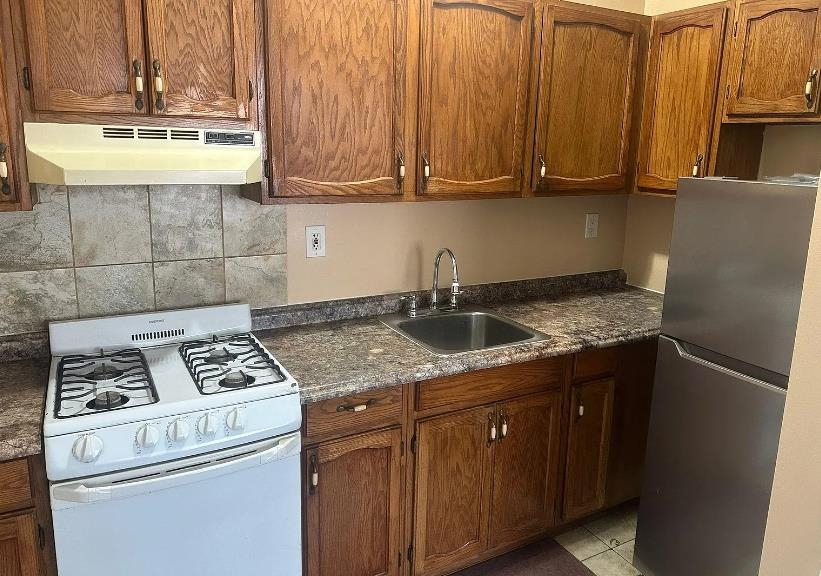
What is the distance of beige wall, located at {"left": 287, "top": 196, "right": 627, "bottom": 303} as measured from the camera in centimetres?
231

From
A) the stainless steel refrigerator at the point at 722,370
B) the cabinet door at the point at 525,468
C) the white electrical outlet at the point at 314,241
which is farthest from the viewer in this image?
the white electrical outlet at the point at 314,241

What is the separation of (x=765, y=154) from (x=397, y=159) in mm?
1486

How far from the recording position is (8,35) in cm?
146

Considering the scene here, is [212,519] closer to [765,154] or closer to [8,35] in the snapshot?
[8,35]

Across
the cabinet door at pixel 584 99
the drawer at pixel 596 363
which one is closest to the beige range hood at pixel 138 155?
the cabinet door at pixel 584 99

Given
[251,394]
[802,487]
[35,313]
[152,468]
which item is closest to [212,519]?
[152,468]

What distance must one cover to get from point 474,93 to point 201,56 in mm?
914

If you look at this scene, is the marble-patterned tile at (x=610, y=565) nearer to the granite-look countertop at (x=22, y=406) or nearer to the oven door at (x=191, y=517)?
the oven door at (x=191, y=517)

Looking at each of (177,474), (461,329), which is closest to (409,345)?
(461,329)

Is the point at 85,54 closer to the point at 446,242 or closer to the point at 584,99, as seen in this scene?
the point at 446,242

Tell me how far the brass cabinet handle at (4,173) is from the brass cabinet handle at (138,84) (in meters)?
0.33

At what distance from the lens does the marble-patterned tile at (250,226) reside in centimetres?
212

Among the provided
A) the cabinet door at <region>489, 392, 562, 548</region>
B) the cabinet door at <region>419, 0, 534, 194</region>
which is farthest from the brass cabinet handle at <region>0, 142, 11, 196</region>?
the cabinet door at <region>489, 392, 562, 548</region>

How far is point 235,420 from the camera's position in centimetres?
157
